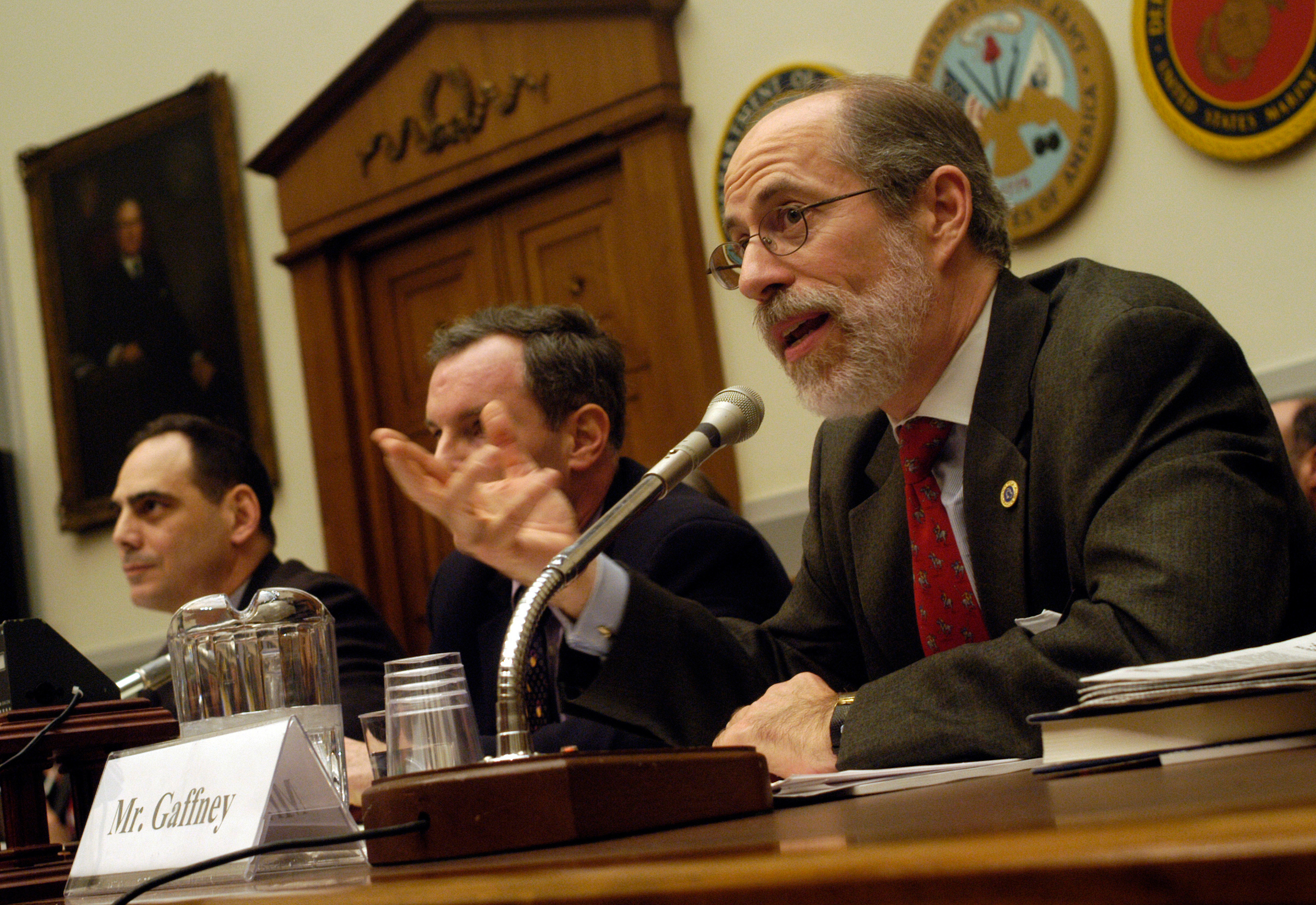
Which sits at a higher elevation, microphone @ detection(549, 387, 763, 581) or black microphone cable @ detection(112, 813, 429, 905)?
microphone @ detection(549, 387, 763, 581)

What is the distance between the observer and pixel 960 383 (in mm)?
1860

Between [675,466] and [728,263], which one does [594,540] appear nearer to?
[675,466]

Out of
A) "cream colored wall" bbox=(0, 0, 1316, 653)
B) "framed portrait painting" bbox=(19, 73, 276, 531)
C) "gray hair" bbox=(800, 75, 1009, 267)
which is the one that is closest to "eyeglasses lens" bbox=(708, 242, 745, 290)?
"gray hair" bbox=(800, 75, 1009, 267)

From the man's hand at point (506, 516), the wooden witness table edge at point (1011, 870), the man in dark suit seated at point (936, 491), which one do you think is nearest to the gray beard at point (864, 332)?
the man in dark suit seated at point (936, 491)

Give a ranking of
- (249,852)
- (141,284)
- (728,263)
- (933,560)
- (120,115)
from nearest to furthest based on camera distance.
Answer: (249,852), (933,560), (728,263), (141,284), (120,115)

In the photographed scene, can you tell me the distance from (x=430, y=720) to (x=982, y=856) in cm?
85

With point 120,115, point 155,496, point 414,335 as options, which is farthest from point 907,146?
point 120,115

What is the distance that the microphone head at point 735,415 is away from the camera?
143cm

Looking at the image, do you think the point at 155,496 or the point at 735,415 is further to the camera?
the point at 155,496

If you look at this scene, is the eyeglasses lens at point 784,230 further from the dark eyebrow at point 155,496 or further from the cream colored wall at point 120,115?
the cream colored wall at point 120,115

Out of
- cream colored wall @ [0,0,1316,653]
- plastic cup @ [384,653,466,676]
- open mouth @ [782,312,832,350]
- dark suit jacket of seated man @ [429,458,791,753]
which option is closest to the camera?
plastic cup @ [384,653,466,676]

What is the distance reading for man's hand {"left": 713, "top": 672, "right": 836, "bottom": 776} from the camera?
1377 mm

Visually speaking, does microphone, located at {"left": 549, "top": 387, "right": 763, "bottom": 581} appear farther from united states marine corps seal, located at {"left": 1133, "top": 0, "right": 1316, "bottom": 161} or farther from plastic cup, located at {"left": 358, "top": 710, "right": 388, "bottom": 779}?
united states marine corps seal, located at {"left": 1133, "top": 0, "right": 1316, "bottom": 161}

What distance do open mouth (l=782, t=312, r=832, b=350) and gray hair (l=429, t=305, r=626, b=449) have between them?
0.80m
